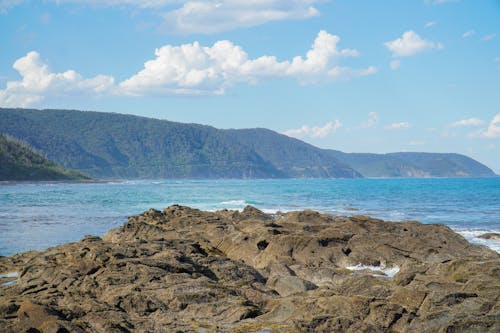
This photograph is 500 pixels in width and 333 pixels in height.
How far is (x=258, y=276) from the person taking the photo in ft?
54.9

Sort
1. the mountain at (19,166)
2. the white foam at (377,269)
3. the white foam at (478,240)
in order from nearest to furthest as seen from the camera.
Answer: the white foam at (377,269)
the white foam at (478,240)
the mountain at (19,166)

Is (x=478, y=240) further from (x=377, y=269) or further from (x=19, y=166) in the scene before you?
(x=19, y=166)

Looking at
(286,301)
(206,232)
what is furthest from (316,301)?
(206,232)

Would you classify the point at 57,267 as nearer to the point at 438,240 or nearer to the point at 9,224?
the point at 438,240

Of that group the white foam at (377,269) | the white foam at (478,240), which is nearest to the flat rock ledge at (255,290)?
the white foam at (377,269)

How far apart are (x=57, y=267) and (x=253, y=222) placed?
14.6 metres

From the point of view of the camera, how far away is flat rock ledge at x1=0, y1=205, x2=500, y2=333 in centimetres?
1110

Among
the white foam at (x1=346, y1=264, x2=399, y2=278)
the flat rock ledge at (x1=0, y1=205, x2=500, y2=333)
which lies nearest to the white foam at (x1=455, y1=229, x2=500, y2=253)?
the flat rock ledge at (x1=0, y1=205, x2=500, y2=333)

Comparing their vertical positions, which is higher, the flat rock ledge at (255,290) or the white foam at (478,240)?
the flat rock ledge at (255,290)

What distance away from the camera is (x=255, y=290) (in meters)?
14.8

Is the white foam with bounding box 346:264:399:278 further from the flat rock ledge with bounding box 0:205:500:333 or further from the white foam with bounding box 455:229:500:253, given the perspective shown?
the white foam with bounding box 455:229:500:253

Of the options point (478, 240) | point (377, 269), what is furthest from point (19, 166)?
point (377, 269)

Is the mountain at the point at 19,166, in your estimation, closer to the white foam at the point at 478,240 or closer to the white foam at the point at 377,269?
the white foam at the point at 478,240

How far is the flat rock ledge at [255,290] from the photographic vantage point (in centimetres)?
1110
